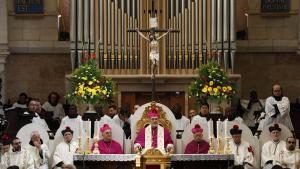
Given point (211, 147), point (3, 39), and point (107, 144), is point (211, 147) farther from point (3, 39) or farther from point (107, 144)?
point (3, 39)

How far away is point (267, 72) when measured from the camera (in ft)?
94.0

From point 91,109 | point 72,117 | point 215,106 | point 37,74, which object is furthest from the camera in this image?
point 37,74

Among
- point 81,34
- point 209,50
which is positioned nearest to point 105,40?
point 81,34

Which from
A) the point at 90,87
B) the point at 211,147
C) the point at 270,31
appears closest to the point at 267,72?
the point at 270,31

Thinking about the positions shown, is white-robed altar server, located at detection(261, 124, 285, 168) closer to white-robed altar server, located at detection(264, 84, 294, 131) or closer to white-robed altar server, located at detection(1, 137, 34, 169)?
white-robed altar server, located at detection(264, 84, 294, 131)

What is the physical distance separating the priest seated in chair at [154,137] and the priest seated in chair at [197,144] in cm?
40

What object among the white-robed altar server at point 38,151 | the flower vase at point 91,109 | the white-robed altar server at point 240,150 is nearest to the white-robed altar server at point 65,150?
the white-robed altar server at point 38,151

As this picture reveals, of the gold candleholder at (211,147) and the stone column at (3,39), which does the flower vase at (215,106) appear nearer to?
the gold candleholder at (211,147)

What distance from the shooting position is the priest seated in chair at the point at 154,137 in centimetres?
1950

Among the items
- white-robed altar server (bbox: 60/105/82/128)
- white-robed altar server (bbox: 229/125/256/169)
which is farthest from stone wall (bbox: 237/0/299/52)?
white-robed altar server (bbox: 229/125/256/169)

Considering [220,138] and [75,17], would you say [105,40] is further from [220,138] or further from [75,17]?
[220,138]

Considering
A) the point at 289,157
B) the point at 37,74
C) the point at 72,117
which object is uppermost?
the point at 37,74

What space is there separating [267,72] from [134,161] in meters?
9.93

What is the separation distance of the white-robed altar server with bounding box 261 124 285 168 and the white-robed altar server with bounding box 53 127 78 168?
128 inches
